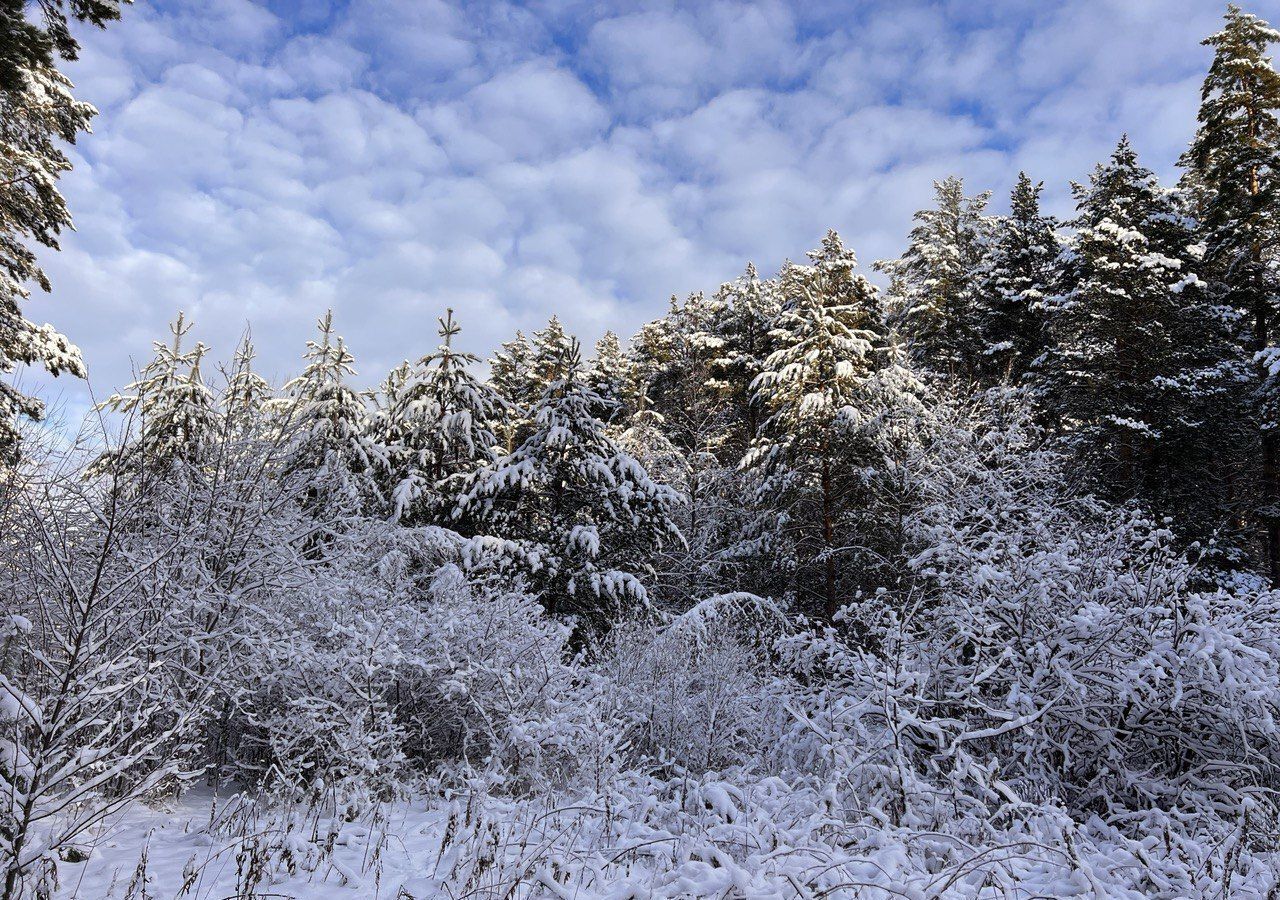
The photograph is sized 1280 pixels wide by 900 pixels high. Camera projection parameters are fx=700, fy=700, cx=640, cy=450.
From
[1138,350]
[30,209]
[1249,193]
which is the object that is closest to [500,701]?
[30,209]

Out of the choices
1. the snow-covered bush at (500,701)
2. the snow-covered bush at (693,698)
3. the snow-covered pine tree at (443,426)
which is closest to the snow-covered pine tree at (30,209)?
the snow-covered pine tree at (443,426)

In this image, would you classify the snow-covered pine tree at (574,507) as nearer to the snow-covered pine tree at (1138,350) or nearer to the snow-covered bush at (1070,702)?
the snow-covered bush at (1070,702)

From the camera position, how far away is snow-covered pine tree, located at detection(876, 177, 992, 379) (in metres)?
25.0

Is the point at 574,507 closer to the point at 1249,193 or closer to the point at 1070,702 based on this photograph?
the point at 1070,702

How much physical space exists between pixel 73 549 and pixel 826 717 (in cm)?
870

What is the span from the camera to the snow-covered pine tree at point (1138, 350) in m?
17.2

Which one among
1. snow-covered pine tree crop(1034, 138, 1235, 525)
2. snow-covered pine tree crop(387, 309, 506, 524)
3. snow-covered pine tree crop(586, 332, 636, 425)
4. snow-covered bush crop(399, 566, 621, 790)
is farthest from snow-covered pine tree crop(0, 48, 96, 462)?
snow-covered pine tree crop(1034, 138, 1235, 525)

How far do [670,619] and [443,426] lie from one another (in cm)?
635

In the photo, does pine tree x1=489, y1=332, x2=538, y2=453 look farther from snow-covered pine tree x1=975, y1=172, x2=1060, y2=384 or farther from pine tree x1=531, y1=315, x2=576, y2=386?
snow-covered pine tree x1=975, y1=172, x2=1060, y2=384

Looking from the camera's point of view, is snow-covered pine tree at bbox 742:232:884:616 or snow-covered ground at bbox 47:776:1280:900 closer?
snow-covered ground at bbox 47:776:1280:900

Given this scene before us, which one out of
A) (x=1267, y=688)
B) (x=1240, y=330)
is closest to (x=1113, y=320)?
(x=1240, y=330)

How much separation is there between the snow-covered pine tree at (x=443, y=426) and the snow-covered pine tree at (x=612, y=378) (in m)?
7.57

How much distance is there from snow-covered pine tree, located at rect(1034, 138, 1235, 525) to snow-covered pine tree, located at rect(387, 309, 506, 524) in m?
15.0

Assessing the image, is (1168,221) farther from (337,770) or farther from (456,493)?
(337,770)
